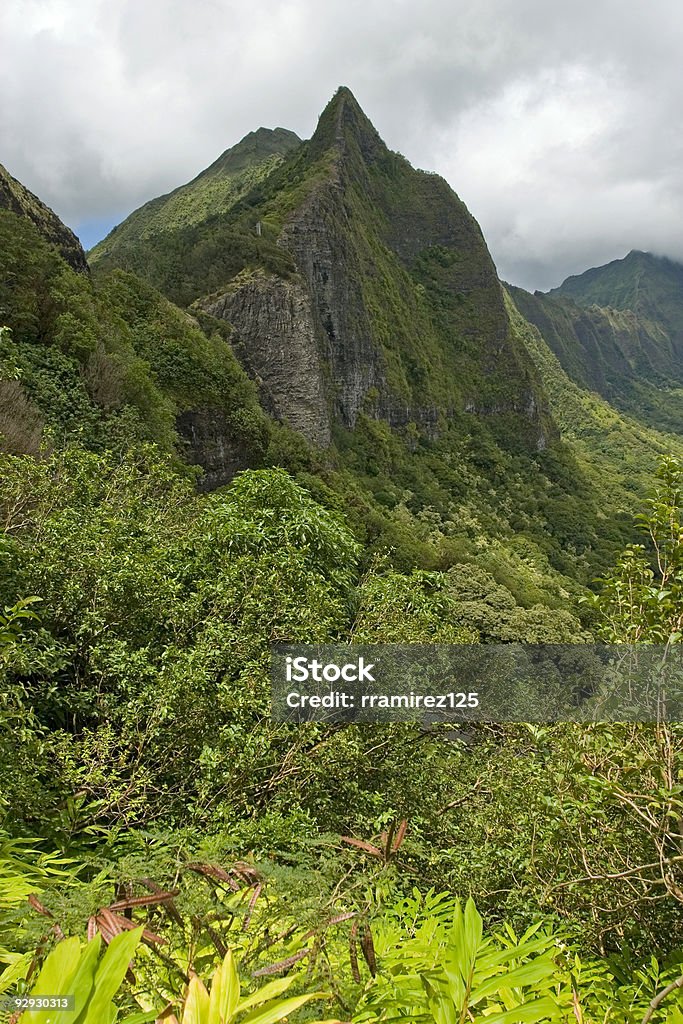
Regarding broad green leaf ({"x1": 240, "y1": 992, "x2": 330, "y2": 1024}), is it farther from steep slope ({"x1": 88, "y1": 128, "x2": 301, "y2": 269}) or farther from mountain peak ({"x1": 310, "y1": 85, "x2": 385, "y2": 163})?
mountain peak ({"x1": 310, "y1": 85, "x2": 385, "y2": 163})

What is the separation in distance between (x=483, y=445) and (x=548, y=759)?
264ft

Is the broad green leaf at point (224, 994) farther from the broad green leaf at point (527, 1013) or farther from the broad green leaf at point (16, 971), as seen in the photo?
the broad green leaf at point (16, 971)

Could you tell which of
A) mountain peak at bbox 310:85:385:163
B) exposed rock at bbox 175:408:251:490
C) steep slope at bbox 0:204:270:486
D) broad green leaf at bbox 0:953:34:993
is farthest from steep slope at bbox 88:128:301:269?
broad green leaf at bbox 0:953:34:993

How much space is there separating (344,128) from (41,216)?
235 ft

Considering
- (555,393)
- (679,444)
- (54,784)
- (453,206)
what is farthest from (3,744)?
(679,444)

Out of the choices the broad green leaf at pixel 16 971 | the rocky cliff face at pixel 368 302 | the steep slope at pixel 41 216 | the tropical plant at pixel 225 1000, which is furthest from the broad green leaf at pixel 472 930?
the rocky cliff face at pixel 368 302

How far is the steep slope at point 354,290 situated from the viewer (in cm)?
4803

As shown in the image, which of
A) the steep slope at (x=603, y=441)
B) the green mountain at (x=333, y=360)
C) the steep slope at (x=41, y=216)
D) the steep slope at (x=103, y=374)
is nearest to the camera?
the steep slope at (x=103, y=374)

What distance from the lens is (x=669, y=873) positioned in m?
2.49

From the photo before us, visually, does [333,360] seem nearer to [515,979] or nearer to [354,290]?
[354,290]

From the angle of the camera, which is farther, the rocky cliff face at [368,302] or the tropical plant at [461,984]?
the rocky cliff face at [368,302]

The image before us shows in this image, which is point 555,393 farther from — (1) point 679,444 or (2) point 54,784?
(2) point 54,784

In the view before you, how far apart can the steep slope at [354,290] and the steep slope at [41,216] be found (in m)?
17.5

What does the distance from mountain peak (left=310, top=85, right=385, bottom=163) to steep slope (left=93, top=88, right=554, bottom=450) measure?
25cm
